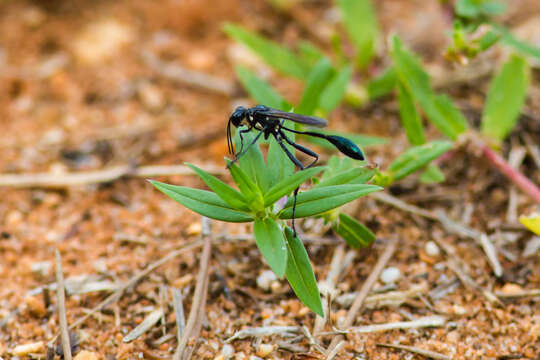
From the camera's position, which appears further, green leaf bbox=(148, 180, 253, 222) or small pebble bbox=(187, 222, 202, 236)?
small pebble bbox=(187, 222, 202, 236)

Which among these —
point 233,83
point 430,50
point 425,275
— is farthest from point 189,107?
point 425,275

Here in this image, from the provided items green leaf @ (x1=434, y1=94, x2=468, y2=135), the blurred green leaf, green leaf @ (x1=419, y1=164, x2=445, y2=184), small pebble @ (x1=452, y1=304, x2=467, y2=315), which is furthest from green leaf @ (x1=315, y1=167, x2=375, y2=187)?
the blurred green leaf

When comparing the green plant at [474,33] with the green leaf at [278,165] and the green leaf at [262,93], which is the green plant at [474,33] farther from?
the green leaf at [278,165]

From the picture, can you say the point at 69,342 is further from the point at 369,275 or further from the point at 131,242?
the point at 369,275

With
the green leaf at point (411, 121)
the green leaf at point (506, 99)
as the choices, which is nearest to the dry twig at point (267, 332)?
the green leaf at point (411, 121)

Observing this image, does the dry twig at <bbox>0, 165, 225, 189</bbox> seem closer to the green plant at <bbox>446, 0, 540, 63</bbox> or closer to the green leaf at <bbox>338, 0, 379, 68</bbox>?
the green leaf at <bbox>338, 0, 379, 68</bbox>

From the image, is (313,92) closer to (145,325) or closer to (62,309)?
(145,325)
